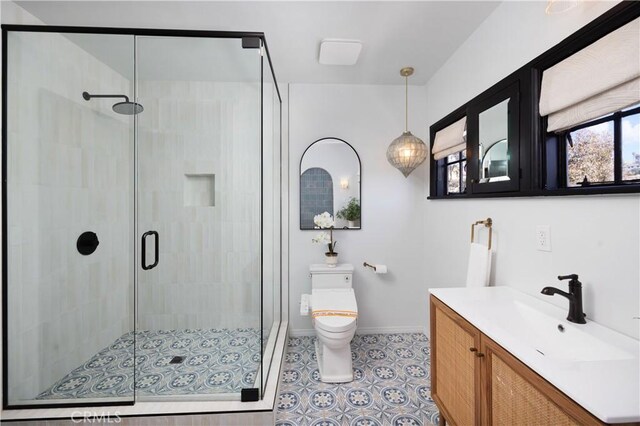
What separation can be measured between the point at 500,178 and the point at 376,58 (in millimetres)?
1336

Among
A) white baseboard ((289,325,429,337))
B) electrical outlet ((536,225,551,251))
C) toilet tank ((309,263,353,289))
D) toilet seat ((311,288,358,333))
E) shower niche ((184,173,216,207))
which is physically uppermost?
shower niche ((184,173,216,207))

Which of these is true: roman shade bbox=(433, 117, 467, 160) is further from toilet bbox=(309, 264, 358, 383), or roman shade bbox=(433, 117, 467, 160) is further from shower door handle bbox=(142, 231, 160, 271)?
shower door handle bbox=(142, 231, 160, 271)

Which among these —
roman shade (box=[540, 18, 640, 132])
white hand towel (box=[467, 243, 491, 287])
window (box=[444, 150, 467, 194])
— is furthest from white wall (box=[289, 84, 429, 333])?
roman shade (box=[540, 18, 640, 132])

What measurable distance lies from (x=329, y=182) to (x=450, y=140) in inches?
43.3

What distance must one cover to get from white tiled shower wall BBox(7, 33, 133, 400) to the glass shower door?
0.16 m

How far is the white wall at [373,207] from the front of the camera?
267cm

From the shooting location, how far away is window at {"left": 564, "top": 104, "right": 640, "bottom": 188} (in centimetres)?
107

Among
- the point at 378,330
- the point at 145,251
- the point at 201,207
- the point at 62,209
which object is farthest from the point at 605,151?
the point at 62,209

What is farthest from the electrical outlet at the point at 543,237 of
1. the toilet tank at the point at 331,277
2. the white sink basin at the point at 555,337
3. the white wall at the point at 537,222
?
the toilet tank at the point at 331,277

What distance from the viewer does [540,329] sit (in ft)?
3.94

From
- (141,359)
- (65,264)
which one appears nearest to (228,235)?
(141,359)

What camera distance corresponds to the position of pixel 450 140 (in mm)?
2191

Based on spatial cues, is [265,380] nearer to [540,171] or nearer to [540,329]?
[540,329]

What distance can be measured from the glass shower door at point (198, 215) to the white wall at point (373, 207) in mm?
952
